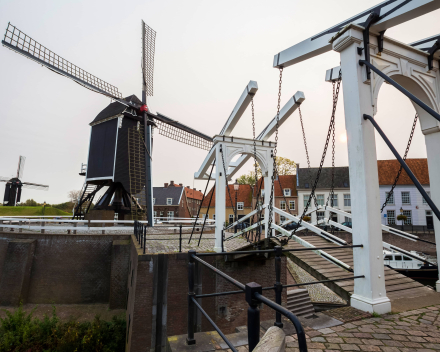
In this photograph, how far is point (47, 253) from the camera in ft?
44.6

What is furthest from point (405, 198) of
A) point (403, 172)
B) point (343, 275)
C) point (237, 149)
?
point (343, 275)

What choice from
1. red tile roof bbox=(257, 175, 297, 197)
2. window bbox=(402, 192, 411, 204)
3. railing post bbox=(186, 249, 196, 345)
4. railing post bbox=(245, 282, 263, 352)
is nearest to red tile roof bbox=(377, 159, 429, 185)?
window bbox=(402, 192, 411, 204)

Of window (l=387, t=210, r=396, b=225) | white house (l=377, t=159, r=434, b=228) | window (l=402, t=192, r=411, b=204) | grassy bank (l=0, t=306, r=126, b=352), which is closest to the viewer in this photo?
grassy bank (l=0, t=306, r=126, b=352)

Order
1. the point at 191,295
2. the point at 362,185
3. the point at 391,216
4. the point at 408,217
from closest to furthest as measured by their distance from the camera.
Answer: the point at 191,295
the point at 362,185
the point at 408,217
the point at 391,216

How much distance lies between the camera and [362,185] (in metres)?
4.10

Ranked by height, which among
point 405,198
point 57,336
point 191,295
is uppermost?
point 405,198

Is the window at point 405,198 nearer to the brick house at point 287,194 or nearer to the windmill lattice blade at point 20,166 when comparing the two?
the brick house at point 287,194

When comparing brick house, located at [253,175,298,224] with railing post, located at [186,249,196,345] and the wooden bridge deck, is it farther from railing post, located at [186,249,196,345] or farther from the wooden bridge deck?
railing post, located at [186,249,196,345]

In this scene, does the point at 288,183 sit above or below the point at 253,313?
above

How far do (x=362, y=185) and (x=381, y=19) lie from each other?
2.77m

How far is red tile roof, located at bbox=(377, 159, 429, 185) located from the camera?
104 feet

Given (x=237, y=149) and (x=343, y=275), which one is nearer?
(x=343, y=275)

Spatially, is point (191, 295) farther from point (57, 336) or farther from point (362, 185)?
point (57, 336)

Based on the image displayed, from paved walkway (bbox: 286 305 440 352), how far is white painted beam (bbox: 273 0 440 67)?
4.53 m
